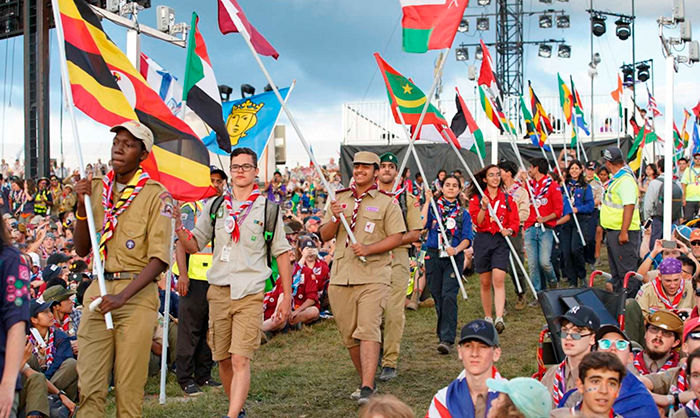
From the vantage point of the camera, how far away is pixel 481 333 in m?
4.80

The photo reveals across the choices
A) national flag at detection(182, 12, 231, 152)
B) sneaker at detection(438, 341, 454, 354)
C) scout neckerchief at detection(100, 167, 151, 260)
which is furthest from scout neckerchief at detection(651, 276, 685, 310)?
scout neckerchief at detection(100, 167, 151, 260)

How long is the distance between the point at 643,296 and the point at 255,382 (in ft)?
12.3

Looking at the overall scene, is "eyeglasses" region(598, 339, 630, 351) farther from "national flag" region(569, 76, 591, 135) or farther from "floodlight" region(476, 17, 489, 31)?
"floodlight" region(476, 17, 489, 31)

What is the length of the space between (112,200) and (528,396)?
2.93 metres

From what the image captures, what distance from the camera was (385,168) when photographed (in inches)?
333

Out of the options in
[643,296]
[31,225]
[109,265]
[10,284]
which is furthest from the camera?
[31,225]

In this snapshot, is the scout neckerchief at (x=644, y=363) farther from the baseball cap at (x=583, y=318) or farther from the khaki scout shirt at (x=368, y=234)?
the khaki scout shirt at (x=368, y=234)

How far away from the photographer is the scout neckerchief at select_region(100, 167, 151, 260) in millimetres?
5188

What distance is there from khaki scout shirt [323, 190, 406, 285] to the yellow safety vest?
13.0 feet

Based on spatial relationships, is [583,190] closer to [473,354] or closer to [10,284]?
[473,354]

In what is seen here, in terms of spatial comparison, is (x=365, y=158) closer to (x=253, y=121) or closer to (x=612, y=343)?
(x=253, y=121)

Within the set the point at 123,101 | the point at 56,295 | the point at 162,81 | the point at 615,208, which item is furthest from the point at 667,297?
the point at 162,81

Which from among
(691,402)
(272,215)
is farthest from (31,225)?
(691,402)

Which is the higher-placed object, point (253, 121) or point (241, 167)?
point (253, 121)
